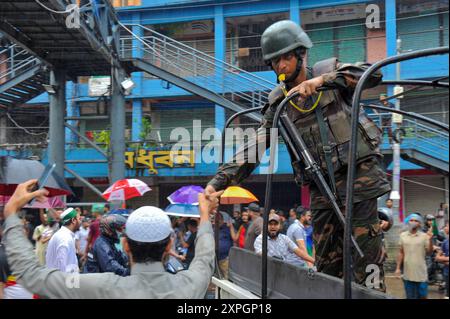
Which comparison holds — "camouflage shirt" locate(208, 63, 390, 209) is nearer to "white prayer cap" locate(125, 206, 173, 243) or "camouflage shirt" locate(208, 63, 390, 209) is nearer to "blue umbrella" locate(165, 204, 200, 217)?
"white prayer cap" locate(125, 206, 173, 243)

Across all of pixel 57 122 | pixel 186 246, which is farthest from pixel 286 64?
pixel 57 122

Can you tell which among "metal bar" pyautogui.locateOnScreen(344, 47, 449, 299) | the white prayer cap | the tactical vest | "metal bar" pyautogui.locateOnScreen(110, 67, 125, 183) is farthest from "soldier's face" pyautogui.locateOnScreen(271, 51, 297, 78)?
"metal bar" pyautogui.locateOnScreen(110, 67, 125, 183)

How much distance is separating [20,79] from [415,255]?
9.57 meters

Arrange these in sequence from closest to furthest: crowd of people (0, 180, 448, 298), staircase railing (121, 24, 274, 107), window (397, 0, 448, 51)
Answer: crowd of people (0, 180, 448, 298) < staircase railing (121, 24, 274, 107) < window (397, 0, 448, 51)

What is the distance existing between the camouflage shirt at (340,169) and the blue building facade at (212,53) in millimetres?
11187

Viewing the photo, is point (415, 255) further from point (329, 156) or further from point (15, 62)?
point (15, 62)

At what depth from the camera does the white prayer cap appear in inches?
103

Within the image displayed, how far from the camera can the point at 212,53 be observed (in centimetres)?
2053

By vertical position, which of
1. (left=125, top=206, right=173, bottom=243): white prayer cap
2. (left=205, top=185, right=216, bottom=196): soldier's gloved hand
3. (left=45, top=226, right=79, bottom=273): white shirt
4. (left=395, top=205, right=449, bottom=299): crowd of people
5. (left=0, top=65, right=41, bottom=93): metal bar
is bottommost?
(left=395, top=205, right=449, bottom=299): crowd of people

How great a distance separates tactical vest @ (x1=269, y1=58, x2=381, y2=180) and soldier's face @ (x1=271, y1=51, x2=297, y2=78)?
0.14m

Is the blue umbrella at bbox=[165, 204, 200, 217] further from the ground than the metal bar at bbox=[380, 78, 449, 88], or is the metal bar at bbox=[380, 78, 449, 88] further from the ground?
the metal bar at bbox=[380, 78, 449, 88]
